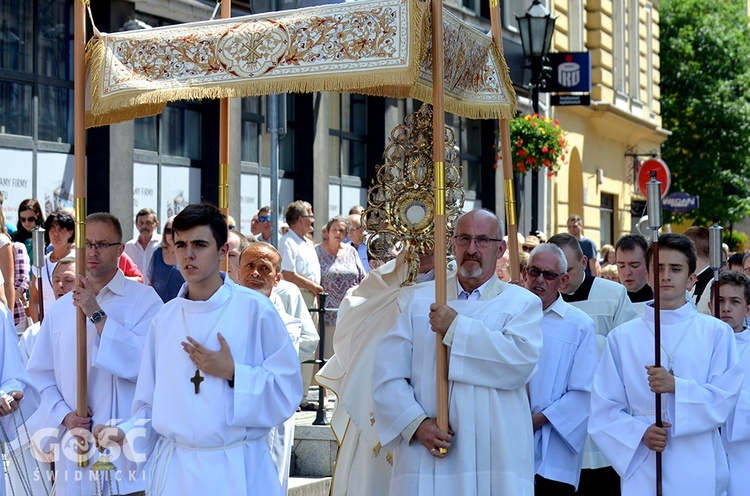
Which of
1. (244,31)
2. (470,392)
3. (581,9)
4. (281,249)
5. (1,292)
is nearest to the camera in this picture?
(470,392)

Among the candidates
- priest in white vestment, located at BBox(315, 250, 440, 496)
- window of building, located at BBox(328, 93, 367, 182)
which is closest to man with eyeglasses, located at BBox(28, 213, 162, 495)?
priest in white vestment, located at BBox(315, 250, 440, 496)

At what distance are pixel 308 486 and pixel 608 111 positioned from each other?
73.1ft

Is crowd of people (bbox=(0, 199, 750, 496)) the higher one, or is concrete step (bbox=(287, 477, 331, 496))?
crowd of people (bbox=(0, 199, 750, 496))

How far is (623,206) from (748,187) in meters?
9.83

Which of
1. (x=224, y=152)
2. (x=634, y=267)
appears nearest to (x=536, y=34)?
(x=634, y=267)

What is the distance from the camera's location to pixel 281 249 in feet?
41.5

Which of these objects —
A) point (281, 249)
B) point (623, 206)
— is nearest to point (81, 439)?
point (281, 249)

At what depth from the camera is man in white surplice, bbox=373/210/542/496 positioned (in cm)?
620

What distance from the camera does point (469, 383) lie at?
625 centimetres

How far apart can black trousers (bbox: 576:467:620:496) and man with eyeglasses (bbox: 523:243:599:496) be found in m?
0.77

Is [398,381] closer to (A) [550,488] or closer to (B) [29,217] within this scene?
(A) [550,488]

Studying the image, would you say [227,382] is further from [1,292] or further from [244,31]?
[1,292]

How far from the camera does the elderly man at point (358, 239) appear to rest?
1411cm

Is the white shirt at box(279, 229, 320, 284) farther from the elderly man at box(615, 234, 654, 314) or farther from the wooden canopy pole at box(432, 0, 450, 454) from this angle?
the wooden canopy pole at box(432, 0, 450, 454)
